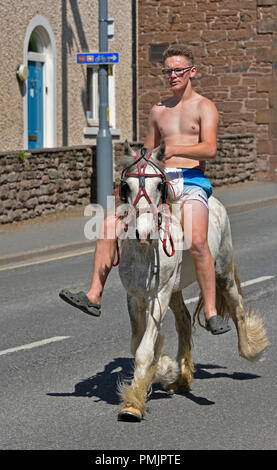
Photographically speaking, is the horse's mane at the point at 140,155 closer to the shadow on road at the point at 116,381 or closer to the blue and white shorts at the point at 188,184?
the blue and white shorts at the point at 188,184

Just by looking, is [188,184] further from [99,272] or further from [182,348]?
[182,348]

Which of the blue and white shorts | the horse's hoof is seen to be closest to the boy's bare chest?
the blue and white shorts

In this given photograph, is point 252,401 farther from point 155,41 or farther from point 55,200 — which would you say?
point 155,41

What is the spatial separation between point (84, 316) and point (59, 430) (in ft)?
14.5

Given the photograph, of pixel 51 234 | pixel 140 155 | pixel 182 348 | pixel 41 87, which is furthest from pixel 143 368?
pixel 41 87

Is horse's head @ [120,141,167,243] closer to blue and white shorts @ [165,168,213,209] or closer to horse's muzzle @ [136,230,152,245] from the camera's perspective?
horse's muzzle @ [136,230,152,245]

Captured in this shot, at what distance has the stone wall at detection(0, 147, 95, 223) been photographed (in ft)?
63.3

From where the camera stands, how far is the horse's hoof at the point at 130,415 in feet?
22.1

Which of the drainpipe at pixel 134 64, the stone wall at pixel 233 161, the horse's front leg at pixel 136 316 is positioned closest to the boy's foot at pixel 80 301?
the horse's front leg at pixel 136 316

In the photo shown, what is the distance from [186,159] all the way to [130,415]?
192 centimetres

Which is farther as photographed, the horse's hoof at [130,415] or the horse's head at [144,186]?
the horse's hoof at [130,415]

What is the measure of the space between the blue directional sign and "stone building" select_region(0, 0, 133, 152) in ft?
8.25

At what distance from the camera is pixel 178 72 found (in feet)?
24.8
